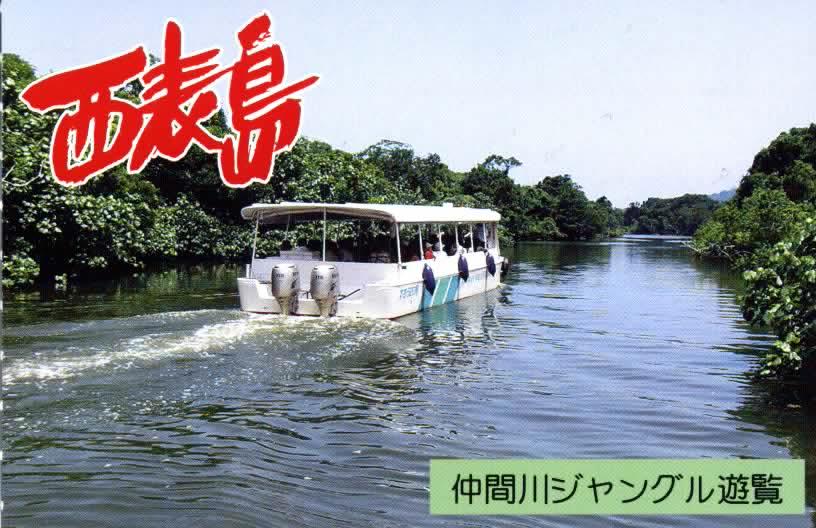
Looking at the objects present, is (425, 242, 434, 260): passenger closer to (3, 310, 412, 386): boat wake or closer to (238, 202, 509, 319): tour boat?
(238, 202, 509, 319): tour boat

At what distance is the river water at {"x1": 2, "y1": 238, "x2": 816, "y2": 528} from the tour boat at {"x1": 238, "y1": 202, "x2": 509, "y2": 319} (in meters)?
0.76

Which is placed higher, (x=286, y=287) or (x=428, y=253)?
(x=428, y=253)

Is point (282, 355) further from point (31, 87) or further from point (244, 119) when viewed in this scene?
point (31, 87)

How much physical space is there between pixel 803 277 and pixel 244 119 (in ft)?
29.6

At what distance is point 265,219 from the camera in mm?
16672

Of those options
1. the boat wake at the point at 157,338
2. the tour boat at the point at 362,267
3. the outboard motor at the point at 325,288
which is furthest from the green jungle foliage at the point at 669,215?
the boat wake at the point at 157,338

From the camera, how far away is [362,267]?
50.5 ft

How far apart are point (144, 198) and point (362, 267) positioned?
61.5 feet

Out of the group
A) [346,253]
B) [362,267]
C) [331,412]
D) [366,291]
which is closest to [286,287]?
[366,291]

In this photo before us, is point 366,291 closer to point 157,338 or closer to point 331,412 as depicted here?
point 157,338

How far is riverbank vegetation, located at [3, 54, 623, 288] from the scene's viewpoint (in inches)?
768

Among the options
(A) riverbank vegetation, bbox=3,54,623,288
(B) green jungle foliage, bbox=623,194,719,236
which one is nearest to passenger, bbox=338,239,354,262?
(A) riverbank vegetation, bbox=3,54,623,288

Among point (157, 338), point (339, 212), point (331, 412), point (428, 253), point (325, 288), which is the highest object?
point (339, 212)

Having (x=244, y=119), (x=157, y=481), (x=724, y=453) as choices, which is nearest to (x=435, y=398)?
(x=724, y=453)
